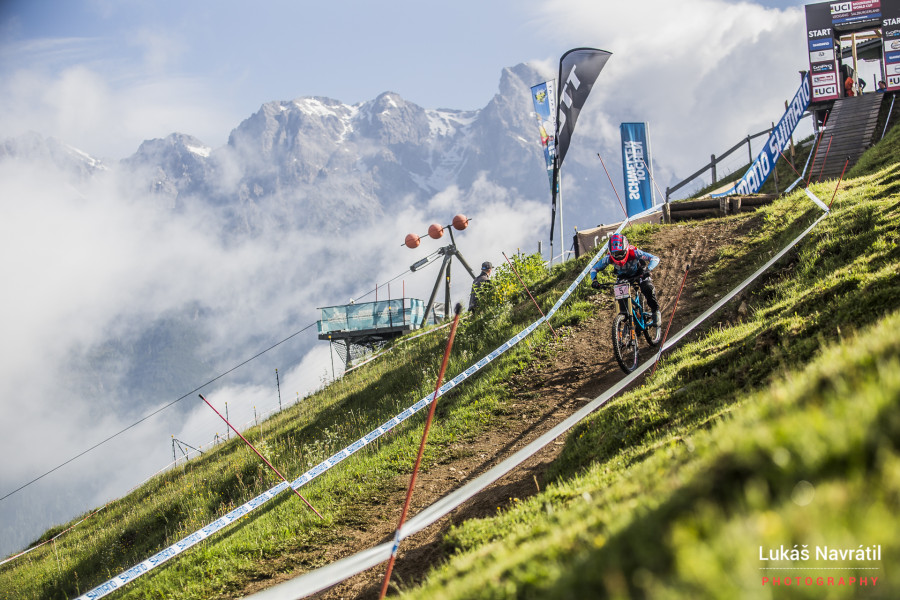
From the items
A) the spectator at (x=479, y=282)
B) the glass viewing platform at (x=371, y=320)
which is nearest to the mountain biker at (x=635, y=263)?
the spectator at (x=479, y=282)

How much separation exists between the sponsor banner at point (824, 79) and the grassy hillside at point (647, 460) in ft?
34.4

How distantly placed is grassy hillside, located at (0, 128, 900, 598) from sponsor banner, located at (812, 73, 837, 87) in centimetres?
1049

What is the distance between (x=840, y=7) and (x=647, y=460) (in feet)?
122

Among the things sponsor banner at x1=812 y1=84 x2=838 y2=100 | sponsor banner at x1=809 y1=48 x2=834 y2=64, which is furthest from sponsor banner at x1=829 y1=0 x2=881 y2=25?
sponsor banner at x1=812 y1=84 x2=838 y2=100

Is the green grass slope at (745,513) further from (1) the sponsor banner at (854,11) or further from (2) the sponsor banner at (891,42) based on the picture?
(1) the sponsor banner at (854,11)

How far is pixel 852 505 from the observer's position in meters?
1.97

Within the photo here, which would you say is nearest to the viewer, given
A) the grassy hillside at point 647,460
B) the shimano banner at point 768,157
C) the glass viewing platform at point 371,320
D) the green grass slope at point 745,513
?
the green grass slope at point 745,513

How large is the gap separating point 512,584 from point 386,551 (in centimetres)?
485

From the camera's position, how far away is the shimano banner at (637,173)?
27.1 m

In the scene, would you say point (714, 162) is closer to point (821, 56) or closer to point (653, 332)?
point (821, 56)

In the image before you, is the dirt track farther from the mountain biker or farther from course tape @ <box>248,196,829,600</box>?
the mountain biker

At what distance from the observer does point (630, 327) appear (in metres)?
12.0

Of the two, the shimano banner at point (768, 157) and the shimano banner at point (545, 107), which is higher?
the shimano banner at point (545, 107)

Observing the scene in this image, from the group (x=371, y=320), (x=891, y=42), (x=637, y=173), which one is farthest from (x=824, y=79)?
(x=371, y=320)
